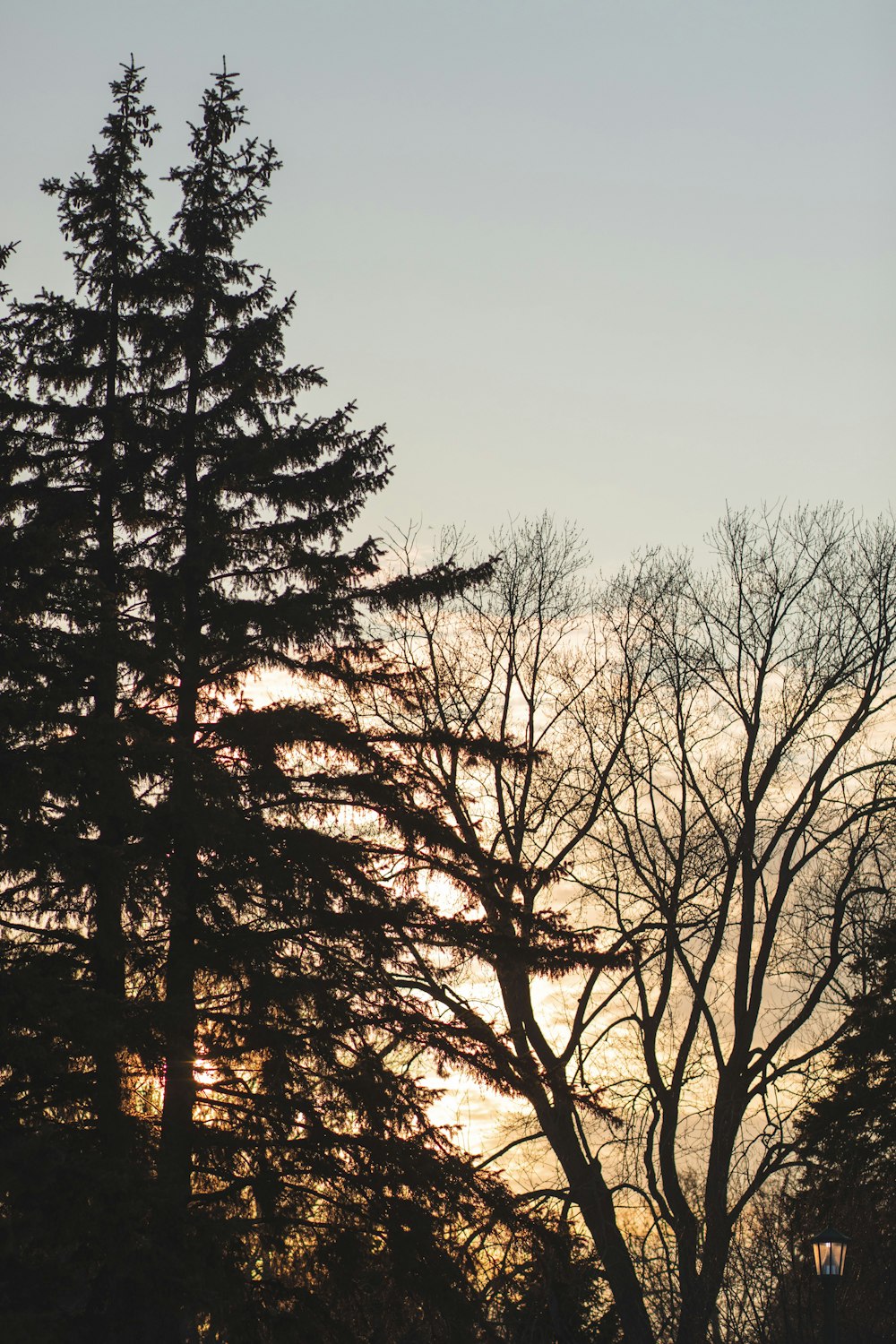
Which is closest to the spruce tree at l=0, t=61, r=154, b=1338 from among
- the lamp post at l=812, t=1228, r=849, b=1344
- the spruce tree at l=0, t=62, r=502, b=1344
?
the spruce tree at l=0, t=62, r=502, b=1344

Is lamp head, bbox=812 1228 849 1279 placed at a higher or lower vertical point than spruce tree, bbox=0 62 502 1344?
lower

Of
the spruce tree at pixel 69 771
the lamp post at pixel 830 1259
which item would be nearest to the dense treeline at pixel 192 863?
the spruce tree at pixel 69 771

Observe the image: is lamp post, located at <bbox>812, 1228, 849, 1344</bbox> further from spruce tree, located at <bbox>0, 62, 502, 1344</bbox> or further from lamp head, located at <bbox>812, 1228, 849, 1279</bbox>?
spruce tree, located at <bbox>0, 62, 502, 1344</bbox>

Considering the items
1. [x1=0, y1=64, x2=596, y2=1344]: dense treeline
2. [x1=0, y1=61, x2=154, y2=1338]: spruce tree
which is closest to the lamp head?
[x1=0, y1=64, x2=596, y2=1344]: dense treeline

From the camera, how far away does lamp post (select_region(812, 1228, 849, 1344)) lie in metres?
15.2

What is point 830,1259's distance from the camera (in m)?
15.5

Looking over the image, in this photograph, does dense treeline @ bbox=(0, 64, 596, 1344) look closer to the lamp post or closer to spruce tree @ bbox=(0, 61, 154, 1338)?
spruce tree @ bbox=(0, 61, 154, 1338)

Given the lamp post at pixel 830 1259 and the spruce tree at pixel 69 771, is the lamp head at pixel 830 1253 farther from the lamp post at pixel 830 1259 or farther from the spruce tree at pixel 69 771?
the spruce tree at pixel 69 771

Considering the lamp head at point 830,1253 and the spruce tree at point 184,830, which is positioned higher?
the spruce tree at point 184,830

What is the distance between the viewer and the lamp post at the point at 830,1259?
15.2m

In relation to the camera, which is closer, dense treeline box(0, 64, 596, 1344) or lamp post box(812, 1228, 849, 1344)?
dense treeline box(0, 64, 596, 1344)

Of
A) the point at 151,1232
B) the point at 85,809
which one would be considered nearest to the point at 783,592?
the point at 85,809

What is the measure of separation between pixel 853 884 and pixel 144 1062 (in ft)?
50.6

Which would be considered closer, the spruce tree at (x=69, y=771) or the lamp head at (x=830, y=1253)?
the spruce tree at (x=69, y=771)
